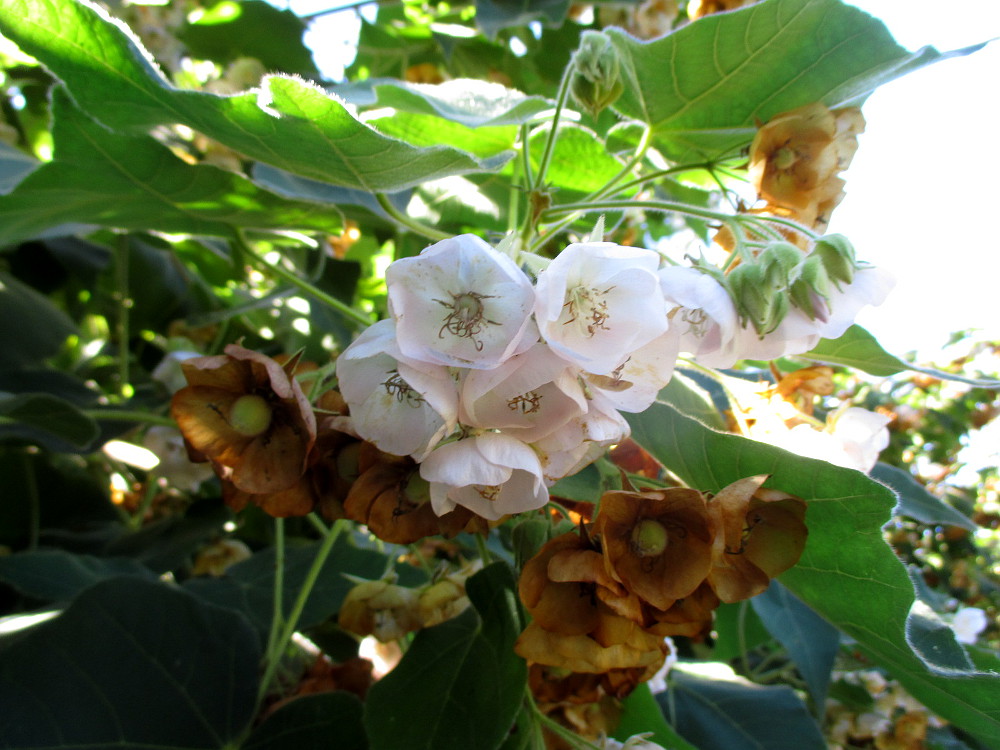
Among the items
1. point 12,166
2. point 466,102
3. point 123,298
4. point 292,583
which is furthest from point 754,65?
point 123,298

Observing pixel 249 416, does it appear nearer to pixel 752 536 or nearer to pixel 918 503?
pixel 752 536

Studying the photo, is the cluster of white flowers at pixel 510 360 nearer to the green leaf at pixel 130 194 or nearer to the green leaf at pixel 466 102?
the green leaf at pixel 466 102

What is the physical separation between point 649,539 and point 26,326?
4.77 feet

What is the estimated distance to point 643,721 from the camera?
103 cm

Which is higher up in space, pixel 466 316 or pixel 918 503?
pixel 466 316

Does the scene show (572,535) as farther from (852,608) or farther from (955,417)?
(955,417)

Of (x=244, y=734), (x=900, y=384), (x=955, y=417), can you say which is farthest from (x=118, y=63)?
(x=955, y=417)

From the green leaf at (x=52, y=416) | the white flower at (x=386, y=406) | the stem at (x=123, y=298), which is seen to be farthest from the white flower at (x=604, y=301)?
the stem at (x=123, y=298)

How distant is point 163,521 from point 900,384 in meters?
2.49

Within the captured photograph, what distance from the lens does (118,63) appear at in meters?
0.70

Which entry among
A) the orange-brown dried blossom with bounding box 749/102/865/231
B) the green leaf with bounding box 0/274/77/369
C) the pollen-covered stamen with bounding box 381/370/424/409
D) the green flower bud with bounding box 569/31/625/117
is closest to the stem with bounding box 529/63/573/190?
the green flower bud with bounding box 569/31/625/117

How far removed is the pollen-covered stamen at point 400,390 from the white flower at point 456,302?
0.23 ft

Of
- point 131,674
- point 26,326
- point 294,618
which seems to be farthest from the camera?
point 26,326

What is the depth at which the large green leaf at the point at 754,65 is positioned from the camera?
803mm
